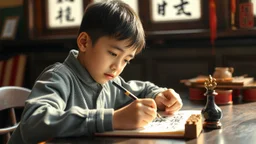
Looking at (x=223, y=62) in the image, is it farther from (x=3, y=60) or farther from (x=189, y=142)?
(x=3, y=60)

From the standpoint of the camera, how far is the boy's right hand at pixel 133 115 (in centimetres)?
97

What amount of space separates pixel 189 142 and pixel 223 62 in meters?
1.58

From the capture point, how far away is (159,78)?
8.48 ft

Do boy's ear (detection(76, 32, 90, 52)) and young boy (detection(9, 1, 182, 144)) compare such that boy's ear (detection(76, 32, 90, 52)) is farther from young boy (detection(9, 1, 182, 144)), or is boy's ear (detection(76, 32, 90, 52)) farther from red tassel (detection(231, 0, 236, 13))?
red tassel (detection(231, 0, 236, 13))

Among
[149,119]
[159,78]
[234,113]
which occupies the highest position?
[149,119]

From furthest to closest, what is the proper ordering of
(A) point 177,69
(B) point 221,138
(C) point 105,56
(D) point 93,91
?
(A) point 177,69, (D) point 93,91, (C) point 105,56, (B) point 221,138

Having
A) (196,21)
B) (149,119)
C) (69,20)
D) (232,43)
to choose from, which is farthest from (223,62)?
(149,119)

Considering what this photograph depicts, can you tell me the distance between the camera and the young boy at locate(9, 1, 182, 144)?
953mm

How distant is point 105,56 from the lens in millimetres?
1162

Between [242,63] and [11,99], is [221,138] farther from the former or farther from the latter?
[242,63]

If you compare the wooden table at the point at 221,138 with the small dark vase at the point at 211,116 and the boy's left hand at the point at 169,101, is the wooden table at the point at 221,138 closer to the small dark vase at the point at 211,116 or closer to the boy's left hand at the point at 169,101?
the small dark vase at the point at 211,116

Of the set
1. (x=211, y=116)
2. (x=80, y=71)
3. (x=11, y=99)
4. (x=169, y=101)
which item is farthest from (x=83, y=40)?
(x=11, y=99)

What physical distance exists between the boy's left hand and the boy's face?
0.71 feet

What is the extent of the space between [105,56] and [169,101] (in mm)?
294
